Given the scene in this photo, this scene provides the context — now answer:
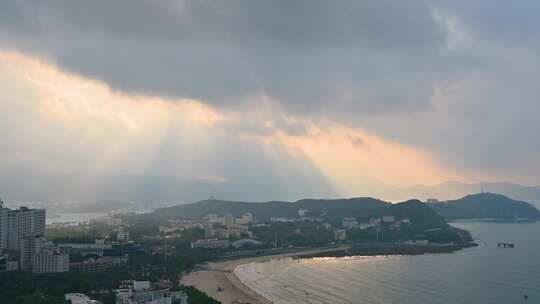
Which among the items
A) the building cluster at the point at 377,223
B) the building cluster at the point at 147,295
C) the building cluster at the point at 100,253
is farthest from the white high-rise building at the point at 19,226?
the building cluster at the point at 377,223

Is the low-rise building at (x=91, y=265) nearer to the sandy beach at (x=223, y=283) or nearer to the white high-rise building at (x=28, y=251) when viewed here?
the white high-rise building at (x=28, y=251)

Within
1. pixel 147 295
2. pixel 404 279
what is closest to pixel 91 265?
pixel 147 295

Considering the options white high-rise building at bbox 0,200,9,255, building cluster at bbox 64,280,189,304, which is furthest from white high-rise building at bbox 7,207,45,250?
building cluster at bbox 64,280,189,304

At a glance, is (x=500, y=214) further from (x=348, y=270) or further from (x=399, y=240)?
(x=348, y=270)

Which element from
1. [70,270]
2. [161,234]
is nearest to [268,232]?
[161,234]

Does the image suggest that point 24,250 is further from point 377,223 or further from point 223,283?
point 377,223

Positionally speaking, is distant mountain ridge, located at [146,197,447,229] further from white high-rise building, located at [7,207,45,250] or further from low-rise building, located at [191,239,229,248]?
white high-rise building, located at [7,207,45,250]
